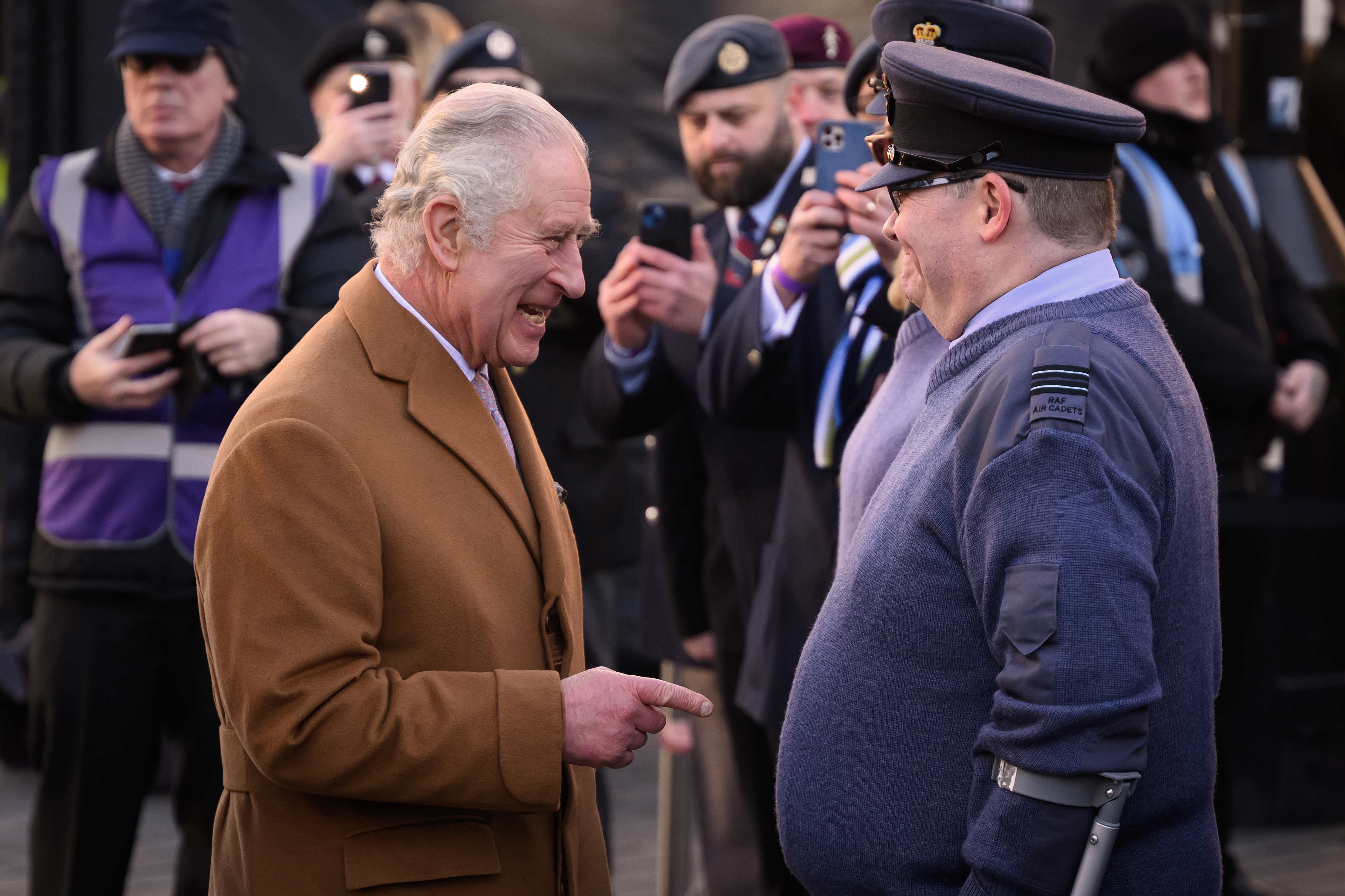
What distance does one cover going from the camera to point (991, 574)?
65.5 inches

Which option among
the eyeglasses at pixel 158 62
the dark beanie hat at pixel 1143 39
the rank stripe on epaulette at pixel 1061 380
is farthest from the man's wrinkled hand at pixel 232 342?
the dark beanie hat at pixel 1143 39

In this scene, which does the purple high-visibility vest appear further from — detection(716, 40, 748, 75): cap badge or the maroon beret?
the maroon beret

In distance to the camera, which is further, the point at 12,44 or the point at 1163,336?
the point at 12,44

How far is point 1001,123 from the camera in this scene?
1819 mm

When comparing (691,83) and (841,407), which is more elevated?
(691,83)

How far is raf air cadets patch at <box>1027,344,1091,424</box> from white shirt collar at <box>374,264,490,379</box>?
833mm

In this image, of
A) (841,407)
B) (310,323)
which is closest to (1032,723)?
(841,407)

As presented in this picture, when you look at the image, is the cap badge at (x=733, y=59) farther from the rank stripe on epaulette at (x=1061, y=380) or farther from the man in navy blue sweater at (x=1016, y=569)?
the rank stripe on epaulette at (x=1061, y=380)

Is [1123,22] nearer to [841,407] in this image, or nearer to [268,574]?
[841,407]

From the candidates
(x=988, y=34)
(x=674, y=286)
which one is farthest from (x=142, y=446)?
(x=988, y=34)

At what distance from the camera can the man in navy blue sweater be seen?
161 cm

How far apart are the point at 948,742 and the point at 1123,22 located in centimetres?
330

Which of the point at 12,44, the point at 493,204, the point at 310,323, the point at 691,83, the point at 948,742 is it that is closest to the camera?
the point at 948,742

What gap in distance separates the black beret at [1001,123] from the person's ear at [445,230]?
2.01ft
